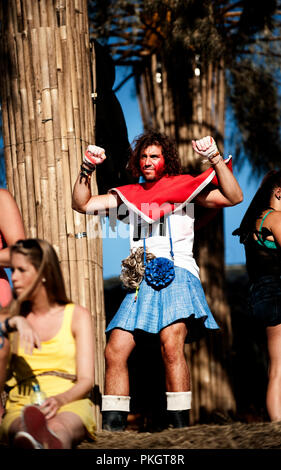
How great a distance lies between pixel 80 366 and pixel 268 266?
145cm

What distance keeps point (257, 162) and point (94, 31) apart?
7.90 ft

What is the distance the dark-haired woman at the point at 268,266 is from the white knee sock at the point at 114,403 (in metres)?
0.74

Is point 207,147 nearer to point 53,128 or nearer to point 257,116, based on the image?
point 53,128


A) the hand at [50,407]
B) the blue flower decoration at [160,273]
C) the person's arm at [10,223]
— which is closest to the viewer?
the hand at [50,407]

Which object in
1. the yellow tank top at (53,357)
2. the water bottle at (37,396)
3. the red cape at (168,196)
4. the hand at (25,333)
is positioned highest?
the red cape at (168,196)

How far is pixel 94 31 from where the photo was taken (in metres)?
7.57

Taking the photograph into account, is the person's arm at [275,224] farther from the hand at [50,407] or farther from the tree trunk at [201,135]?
the tree trunk at [201,135]

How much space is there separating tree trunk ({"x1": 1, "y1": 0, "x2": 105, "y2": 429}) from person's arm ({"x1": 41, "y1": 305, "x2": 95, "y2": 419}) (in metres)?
1.30

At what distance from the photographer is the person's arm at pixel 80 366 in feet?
8.82

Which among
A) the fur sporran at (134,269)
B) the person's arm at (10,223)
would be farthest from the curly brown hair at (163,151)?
the person's arm at (10,223)

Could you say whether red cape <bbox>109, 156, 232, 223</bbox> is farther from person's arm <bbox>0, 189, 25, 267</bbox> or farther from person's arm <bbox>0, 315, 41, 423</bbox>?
person's arm <bbox>0, 315, 41, 423</bbox>

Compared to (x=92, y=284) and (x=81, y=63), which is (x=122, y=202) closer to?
(x=92, y=284)

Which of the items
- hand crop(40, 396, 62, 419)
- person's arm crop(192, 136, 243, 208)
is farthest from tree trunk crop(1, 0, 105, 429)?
hand crop(40, 396, 62, 419)

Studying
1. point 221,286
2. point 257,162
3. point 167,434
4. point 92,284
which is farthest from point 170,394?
point 257,162
